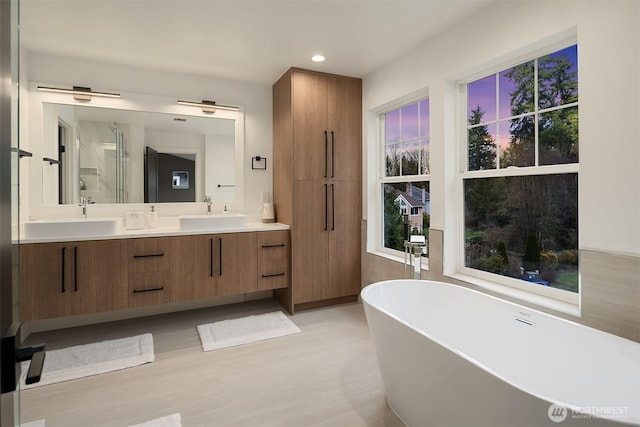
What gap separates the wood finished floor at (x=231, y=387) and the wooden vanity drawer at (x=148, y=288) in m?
0.35

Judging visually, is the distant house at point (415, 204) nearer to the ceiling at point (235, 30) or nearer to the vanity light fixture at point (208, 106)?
the ceiling at point (235, 30)

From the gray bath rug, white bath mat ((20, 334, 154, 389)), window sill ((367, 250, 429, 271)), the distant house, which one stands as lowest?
the gray bath rug

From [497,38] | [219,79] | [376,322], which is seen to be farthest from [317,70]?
[376,322]

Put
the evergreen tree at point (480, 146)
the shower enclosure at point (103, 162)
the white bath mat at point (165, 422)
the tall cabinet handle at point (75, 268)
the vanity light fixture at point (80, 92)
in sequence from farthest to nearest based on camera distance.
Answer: the shower enclosure at point (103, 162) → the vanity light fixture at point (80, 92) → the tall cabinet handle at point (75, 268) → the evergreen tree at point (480, 146) → the white bath mat at point (165, 422)

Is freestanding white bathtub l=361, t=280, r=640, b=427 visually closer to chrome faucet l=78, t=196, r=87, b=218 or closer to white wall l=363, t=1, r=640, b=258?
white wall l=363, t=1, r=640, b=258

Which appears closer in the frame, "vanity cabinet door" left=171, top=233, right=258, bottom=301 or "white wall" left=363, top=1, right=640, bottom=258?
"white wall" left=363, top=1, right=640, bottom=258

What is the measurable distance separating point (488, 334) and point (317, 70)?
2.84m

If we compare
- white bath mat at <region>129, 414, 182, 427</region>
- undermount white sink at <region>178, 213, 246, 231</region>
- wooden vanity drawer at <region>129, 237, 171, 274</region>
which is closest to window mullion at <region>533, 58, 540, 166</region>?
undermount white sink at <region>178, 213, 246, 231</region>

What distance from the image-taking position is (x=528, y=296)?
2.17 meters

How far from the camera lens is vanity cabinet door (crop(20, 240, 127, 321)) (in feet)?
8.36

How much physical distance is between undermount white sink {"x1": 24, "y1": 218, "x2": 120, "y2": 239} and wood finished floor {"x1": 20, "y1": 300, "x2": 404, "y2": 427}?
954mm

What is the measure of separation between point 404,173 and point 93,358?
3.12 m

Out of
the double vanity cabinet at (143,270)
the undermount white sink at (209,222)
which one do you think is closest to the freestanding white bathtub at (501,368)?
the double vanity cabinet at (143,270)

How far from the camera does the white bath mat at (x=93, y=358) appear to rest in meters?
2.35
